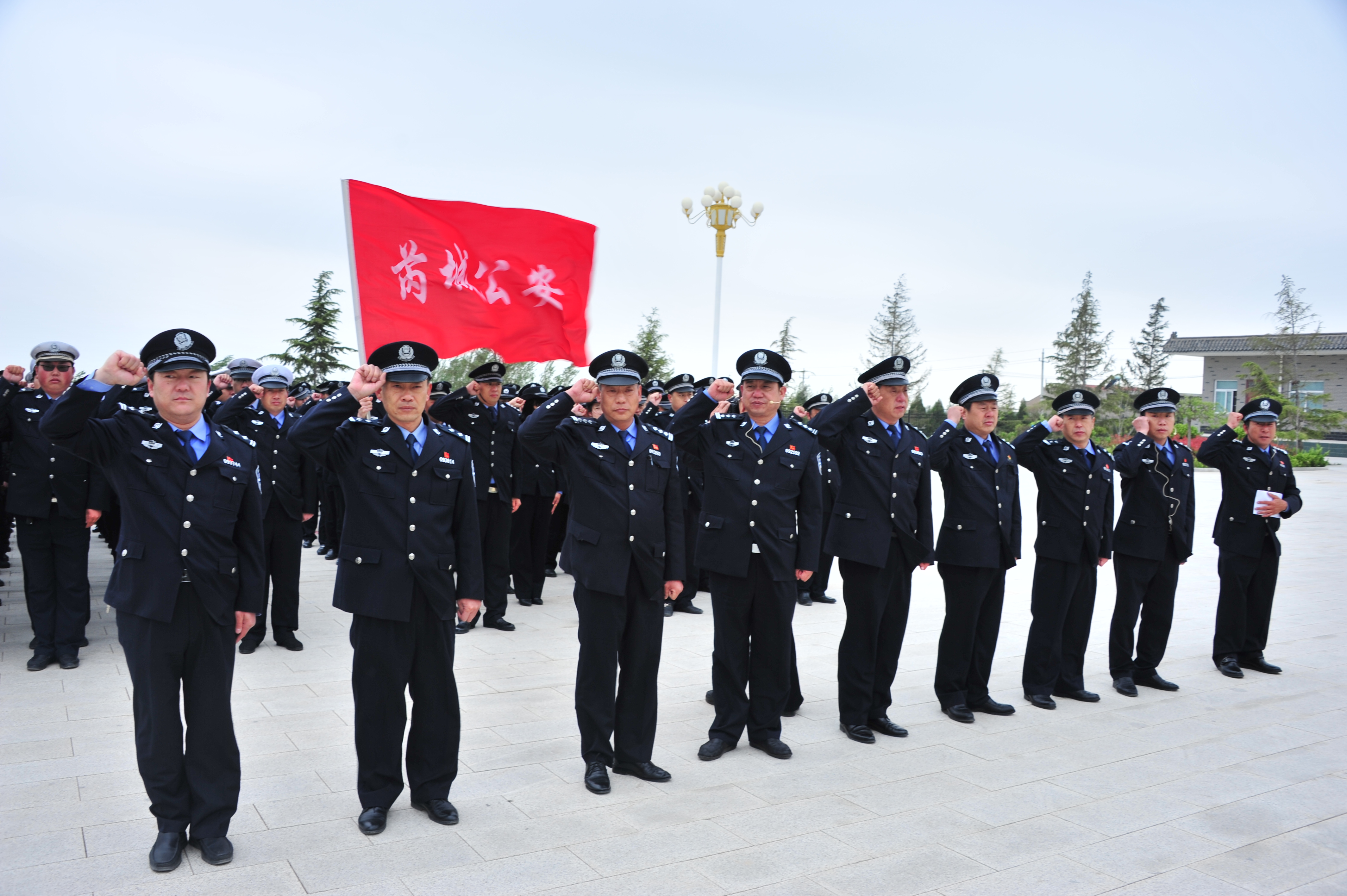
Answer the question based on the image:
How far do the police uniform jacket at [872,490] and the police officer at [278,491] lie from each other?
403 centimetres

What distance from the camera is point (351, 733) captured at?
5312mm

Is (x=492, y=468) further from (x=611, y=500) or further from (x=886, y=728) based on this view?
(x=886, y=728)

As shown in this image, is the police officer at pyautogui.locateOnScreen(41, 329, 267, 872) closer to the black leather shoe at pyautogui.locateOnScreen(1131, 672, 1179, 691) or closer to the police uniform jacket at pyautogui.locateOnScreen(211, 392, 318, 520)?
the police uniform jacket at pyautogui.locateOnScreen(211, 392, 318, 520)

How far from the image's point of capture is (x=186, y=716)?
12.4 ft

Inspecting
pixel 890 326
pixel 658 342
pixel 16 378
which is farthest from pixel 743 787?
pixel 890 326

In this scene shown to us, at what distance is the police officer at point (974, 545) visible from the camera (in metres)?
6.02

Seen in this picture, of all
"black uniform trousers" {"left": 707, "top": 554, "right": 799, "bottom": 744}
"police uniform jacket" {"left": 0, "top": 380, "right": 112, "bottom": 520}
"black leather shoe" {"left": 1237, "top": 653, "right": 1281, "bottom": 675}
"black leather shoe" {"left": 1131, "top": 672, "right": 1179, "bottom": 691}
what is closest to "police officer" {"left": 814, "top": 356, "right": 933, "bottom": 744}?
"black uniform trousers" {"left": 707, "top": 554, "right": 799, "bottom": 744}

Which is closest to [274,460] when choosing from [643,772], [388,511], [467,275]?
[467,275]

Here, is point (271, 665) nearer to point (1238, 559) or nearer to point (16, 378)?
point (16, 378)

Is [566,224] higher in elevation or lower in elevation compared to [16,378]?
higher

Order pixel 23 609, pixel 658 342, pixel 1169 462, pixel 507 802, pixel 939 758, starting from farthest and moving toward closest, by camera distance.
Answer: pixel 658 342 < pixel 23 609 < pixel 1169 462 < pixel 939 758 < pixel 507 802

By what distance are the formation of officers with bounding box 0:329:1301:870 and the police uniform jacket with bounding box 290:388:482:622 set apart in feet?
0.04

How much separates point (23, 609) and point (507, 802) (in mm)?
6304

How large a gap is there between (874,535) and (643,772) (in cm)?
193
